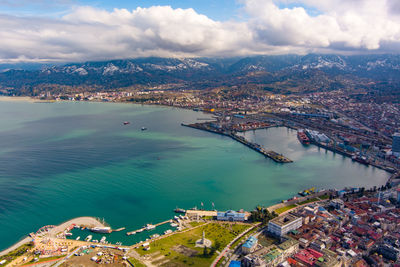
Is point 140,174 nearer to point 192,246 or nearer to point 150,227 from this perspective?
point 150,227

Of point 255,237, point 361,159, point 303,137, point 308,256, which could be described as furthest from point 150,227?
point 303,137

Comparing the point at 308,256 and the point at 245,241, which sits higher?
the point at 308,256

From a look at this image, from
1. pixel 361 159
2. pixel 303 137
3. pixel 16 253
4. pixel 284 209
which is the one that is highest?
pixel 303 137

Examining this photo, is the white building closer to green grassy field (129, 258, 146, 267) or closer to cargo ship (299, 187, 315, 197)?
cargo ship (299, 187, 315, 197)

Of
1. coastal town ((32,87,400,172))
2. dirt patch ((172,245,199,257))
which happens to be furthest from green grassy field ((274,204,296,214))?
coastal town ((32,87,400,172))

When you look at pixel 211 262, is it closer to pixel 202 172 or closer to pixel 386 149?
pixel 202 172

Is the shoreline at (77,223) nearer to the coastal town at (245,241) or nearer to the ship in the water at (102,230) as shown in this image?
the coastal town at (245,241)
